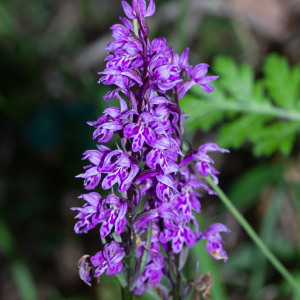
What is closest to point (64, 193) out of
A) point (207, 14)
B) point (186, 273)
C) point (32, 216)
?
point (32, 216)

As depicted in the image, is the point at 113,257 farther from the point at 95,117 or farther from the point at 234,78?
the point at 95,117

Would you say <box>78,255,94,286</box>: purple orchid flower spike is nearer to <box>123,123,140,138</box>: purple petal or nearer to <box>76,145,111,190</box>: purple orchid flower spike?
<box>76,145,111,190</box>: purple orchid flower spike

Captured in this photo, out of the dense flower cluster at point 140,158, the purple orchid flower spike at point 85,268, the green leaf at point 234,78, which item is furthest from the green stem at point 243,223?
the green leaf at point 234,78

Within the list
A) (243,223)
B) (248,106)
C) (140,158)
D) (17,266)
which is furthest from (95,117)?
(140,158)

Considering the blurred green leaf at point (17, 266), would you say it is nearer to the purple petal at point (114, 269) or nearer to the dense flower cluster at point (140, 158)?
the dense flower cluster at point (140, 158)

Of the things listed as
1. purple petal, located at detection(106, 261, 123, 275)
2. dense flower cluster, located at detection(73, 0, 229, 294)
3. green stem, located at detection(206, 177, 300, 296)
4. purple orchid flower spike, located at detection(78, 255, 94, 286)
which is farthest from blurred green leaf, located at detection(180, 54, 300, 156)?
purple petal, located at detection(106, 261, 123, 275)

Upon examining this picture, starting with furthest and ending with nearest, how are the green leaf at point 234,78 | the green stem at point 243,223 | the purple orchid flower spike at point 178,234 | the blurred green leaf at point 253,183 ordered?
the blurred green leaf at point 253,183 < the green leaf at point 234,78 < the green stem at point 243,223 < the purple orchid flower spike at point 178,234
